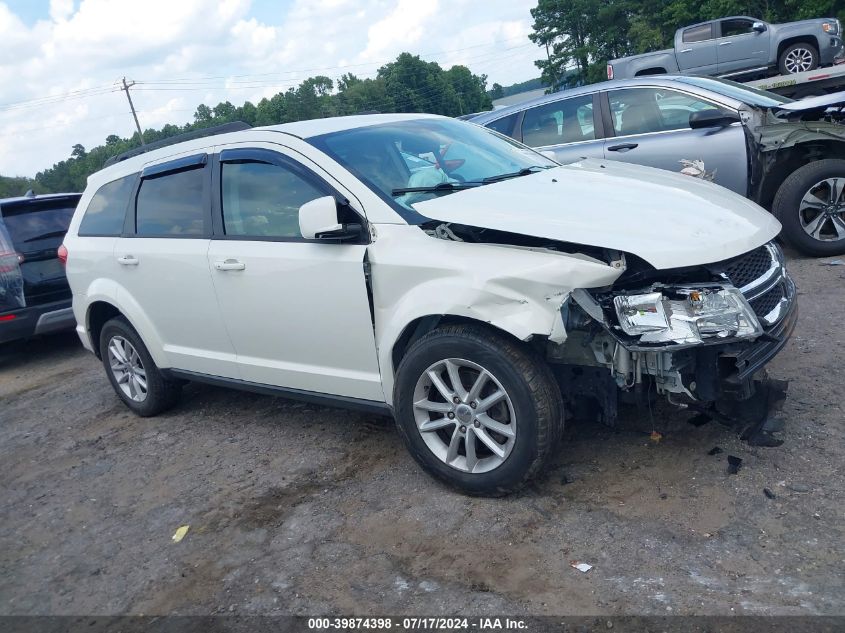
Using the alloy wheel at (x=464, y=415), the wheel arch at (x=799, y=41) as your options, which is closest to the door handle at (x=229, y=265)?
the alloy wheel at (x=464, y=415)

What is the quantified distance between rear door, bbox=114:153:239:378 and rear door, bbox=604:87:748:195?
13.6 feet

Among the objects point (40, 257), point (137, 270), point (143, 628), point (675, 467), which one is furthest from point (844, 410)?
point (40, 257)

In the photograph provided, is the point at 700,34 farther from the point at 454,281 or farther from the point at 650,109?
the point at 454,281

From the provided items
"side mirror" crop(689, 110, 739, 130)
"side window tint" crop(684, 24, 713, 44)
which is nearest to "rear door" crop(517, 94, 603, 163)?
"side mirror" crop(689, 110, 739, 130)

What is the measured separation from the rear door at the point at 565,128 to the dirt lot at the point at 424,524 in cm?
310

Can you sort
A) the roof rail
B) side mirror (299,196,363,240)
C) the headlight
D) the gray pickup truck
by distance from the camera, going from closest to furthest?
the headlight, side mirror (299,196,363,240), the roof rail, the gray pickup truck

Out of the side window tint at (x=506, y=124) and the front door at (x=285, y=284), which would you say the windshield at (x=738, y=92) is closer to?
the side window tint at (x=506, y=124)

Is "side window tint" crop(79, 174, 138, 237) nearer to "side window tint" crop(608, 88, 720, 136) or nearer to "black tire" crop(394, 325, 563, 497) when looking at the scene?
"black tire" crop(394, 325, 563, 497)

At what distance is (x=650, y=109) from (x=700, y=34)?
11.1m

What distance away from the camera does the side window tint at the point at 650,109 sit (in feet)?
22.8

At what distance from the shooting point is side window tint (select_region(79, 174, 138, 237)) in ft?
17.4

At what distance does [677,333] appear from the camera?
9.93 feet

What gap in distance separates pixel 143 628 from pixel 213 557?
50 cm

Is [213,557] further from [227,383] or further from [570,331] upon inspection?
[570,331]
